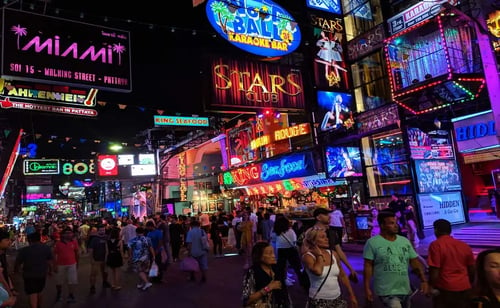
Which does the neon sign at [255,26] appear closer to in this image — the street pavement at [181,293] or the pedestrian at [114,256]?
the pedestrian at [114,256]

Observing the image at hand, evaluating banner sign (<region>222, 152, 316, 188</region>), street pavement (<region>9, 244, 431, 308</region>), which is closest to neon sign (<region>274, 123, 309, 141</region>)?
banner sign (<region>222, 152, 316, 188</region>)

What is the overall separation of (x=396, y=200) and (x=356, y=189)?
16.1 ft

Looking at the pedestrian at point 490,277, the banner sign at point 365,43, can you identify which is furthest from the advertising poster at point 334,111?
the pedestrian at point 490,277

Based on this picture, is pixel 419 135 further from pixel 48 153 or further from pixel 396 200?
pixel 48 153

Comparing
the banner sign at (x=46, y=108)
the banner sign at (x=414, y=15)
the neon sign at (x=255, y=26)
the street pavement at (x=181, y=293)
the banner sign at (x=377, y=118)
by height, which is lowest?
the street pavement at (x=181, y=293)

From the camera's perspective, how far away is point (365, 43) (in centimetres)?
1812

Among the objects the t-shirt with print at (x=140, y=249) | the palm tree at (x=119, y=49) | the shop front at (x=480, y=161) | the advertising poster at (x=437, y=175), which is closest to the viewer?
the palm tree at (x=119, y=49)

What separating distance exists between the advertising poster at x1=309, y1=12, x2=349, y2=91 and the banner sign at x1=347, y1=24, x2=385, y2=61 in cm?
47

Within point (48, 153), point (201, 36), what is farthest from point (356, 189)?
point (48, 153)

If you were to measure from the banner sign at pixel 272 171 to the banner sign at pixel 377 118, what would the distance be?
336 cm

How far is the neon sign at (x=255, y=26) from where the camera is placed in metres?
12.1

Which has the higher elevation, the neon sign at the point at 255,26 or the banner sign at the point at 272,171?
the neon sign at the point at 255,26

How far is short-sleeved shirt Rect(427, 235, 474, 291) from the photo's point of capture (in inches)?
170

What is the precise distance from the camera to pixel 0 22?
8.59 meters
